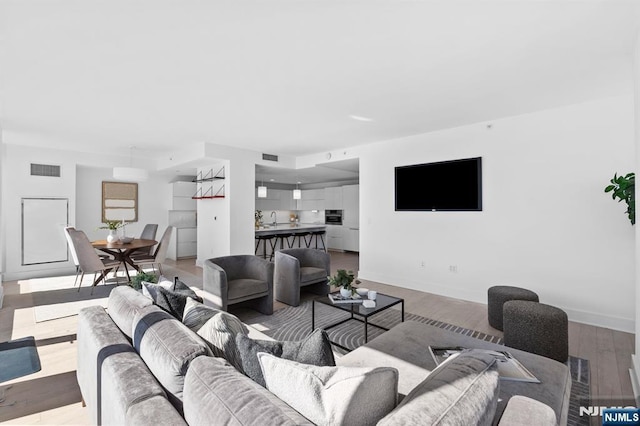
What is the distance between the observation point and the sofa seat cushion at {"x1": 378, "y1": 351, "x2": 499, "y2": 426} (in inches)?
34.9

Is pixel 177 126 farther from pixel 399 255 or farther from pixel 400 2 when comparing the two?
pixel 399 255

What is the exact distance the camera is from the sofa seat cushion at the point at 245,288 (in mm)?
3542

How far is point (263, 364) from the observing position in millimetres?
1125

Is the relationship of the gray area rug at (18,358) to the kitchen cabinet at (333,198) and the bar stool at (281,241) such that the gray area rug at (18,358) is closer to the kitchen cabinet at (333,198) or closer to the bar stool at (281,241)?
the bar stool at (281,241)

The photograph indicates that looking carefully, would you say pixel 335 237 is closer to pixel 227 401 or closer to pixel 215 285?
pixel 215 285

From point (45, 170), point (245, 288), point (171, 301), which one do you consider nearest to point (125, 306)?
point (171, 301)

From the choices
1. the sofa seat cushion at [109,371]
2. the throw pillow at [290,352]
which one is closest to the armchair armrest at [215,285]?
the sofa seat cushion at [109,371]

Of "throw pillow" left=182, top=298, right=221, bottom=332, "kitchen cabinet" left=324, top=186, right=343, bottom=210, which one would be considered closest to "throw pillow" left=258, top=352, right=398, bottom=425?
"throw pillow" left=182, top=298, right=221, bottom=332

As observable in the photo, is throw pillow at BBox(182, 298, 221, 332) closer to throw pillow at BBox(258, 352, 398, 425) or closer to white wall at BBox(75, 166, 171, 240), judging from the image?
throw pillow at BBox(258, 352, 398, 425)

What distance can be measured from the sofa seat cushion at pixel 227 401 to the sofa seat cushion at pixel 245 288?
2.49 m

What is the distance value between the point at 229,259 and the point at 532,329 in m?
3.37

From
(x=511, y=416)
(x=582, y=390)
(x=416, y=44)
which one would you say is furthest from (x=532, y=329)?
(x=416, y=44)

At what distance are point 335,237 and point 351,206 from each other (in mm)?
1223

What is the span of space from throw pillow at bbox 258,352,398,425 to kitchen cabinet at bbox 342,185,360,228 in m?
8.04
